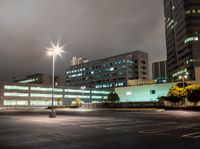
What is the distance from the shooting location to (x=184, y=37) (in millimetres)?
148125

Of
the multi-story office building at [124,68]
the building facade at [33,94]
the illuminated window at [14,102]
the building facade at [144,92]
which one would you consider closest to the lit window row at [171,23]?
the multi-story office building at [124,68]

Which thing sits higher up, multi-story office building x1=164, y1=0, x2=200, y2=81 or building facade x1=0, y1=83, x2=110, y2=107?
multi-story office building x1=164, y1=0, x2=200, y2=81

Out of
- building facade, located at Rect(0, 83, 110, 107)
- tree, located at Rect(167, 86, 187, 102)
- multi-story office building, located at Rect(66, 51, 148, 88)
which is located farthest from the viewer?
multi-story office building, located at Rect(66, 51, 148, 88)

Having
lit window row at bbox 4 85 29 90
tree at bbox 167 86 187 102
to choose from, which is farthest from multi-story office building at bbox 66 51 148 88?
tree at bbox 167 86 187 102

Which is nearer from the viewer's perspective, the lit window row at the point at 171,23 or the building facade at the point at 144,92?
the building facade at the point at 144,92

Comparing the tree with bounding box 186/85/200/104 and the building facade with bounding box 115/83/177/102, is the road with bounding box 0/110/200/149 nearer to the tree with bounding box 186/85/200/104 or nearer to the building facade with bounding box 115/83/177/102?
the tree with bounding box 186/85/200/104

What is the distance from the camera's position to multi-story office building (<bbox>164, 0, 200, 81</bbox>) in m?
140

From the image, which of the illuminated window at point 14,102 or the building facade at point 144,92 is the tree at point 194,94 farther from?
the illuminated window at point 14,102

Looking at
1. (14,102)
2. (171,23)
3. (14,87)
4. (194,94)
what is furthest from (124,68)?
(194,94)

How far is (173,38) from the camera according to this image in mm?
175625

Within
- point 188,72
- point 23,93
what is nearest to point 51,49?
point 23,93

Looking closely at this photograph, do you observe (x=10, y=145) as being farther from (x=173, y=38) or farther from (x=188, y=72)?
(x=173, y=38)

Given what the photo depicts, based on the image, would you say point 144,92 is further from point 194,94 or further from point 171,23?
point 171,23

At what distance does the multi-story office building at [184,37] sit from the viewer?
140 m
